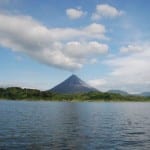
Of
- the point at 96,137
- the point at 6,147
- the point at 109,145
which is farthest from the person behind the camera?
the point at 96,137

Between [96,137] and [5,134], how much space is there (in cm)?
2094

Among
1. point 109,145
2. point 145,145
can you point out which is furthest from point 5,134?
Result: point 145,145

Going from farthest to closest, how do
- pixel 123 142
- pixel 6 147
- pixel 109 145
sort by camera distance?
pixel 123 142, pixel 109 145, pixel 6 147

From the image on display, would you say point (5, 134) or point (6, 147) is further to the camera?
point (5, 134)

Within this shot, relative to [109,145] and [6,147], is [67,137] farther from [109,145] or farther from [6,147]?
[6,147]

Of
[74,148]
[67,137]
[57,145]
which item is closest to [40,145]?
[57,145]

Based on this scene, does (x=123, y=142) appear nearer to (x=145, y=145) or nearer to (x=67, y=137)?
(x=145, y=145)

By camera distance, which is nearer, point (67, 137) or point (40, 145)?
point (40, 145)

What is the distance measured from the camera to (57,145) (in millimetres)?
56281

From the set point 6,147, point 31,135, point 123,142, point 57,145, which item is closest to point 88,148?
point 57,145

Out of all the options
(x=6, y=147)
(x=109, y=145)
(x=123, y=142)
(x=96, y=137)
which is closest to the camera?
(x=6, y=147)

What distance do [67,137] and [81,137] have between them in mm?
3168

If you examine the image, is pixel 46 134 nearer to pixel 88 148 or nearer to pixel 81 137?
pixel 81 137

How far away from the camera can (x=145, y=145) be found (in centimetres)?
5850
